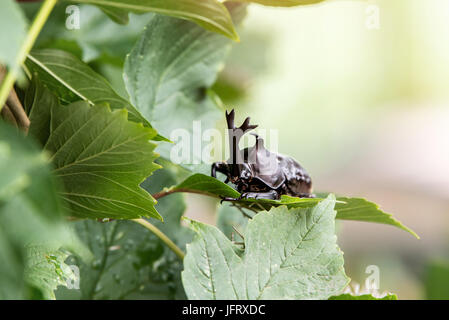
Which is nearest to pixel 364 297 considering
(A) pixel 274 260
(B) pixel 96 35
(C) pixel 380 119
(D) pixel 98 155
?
(A) pixel 274 260

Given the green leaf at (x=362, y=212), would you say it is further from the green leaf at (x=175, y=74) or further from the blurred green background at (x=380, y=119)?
the blurred green background at (x=380, y=119)

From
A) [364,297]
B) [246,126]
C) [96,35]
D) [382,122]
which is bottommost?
[364,297]

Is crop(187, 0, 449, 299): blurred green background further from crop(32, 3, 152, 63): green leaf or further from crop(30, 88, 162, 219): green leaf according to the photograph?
crop(30, 88, 162, 219): green leaf

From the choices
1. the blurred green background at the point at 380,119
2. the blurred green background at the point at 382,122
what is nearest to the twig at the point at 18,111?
the blurred green background at the point at 380,119

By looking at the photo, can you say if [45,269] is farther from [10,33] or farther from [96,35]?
[96,35]

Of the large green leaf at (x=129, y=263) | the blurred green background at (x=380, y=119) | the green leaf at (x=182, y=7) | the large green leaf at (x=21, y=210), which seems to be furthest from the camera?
the blurred green background at (x=380, y=119)
